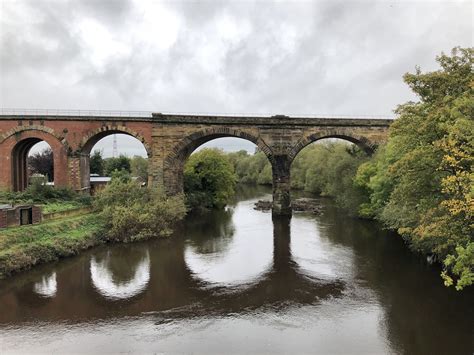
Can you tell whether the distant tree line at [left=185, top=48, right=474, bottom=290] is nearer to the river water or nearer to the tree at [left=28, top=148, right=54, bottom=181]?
the river water

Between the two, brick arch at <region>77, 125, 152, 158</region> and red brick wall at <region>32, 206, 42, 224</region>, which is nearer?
red brick wall at <region>32, 206, 42, 224</region>

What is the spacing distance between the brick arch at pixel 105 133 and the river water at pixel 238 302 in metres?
9.77

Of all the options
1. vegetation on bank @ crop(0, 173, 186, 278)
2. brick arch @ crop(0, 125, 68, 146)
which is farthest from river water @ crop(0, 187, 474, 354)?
brick arch @ crop(0, 125, 68, 146)

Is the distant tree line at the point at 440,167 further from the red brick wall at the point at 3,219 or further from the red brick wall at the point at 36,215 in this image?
the red brick wall at the point at 3,219

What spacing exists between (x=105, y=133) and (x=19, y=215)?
11.7m

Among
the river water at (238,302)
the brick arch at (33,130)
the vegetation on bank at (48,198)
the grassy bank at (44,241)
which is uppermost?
the brick arch at (33,130)

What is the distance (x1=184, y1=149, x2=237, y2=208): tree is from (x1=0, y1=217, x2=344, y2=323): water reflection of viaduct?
56.8 ft

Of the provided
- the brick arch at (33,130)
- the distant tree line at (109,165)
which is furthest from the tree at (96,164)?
the brick arch at (33,130)

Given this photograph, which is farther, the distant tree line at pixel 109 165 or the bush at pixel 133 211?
the distant tree line at pixel 109 165

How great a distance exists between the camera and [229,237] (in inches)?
920

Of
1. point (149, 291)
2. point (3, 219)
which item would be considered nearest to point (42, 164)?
point (3, 219)

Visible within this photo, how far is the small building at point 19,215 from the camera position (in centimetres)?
1748

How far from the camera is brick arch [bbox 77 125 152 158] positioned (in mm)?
27312

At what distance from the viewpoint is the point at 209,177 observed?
36281 millimetres
